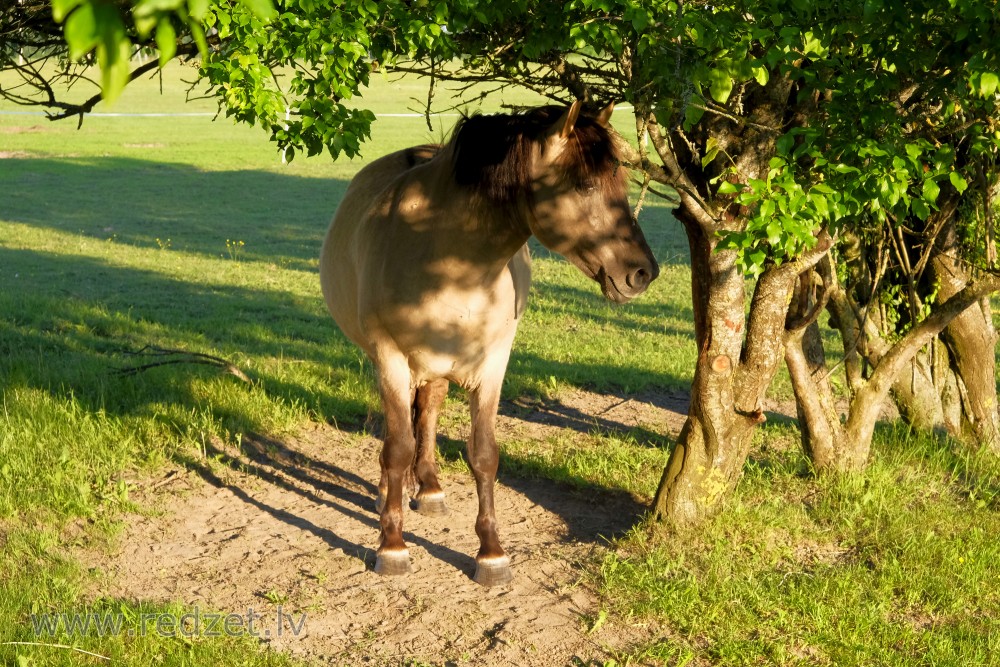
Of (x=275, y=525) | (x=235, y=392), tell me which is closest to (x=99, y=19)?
(x=275, y=525)

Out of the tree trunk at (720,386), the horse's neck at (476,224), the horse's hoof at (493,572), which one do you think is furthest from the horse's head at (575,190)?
the horse's hoof at (493,572)

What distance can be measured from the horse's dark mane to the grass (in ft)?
5.76

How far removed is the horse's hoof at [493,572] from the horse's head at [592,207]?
1.40 metres

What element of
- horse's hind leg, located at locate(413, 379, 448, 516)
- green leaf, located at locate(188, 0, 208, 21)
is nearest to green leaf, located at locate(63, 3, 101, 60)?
green leaf, located at locate(188, 0, 208, 21)

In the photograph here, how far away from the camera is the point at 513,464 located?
6.10 meters

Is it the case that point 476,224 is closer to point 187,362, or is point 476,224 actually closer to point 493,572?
point 493,572

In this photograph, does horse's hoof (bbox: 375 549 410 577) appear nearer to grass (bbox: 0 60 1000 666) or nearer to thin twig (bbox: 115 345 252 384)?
grass (bbox: 0 60 1000 666)

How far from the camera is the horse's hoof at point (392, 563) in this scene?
4.71 m

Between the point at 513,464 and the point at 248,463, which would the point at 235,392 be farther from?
the point at 513,464

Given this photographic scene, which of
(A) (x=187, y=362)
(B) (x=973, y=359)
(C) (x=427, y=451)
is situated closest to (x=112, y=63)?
(C) (x=427, y=451)

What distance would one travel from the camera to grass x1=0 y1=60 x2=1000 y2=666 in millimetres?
3957

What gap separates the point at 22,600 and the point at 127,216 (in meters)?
16.8

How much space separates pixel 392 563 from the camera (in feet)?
15.5

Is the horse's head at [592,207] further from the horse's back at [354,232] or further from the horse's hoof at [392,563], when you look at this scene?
the horse's hoof at [392,563]
